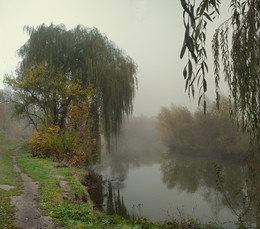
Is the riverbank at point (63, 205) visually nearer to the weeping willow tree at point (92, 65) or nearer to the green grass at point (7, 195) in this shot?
the green grass at point (7, 195)

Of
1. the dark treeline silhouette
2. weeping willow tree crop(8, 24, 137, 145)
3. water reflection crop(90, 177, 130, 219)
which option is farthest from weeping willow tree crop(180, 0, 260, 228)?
the dark treeline silhouette

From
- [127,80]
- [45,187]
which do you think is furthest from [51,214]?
[127,80]

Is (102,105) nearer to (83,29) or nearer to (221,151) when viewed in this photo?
(83,29)

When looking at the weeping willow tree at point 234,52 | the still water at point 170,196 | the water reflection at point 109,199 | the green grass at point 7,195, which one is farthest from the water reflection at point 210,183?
the green grass at point 7,195

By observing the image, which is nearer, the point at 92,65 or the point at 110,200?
the point at 110,200

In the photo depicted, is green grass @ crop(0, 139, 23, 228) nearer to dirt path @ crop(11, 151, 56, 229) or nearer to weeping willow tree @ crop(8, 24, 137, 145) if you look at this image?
dirt path @ crop(11, 151, 56, 229)

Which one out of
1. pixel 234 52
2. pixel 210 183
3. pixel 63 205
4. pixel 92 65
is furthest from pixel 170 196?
pixel 92 65

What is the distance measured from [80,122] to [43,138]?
1805 millimetres

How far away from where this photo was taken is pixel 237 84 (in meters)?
2.91

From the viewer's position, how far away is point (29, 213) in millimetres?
3174

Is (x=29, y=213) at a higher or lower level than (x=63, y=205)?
higher

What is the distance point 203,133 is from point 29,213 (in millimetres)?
18434

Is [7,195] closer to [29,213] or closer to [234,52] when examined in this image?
[29,213]

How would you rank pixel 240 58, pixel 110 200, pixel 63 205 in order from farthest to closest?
pixel 110 200 → pixel 63 205 → pixel 240 58
